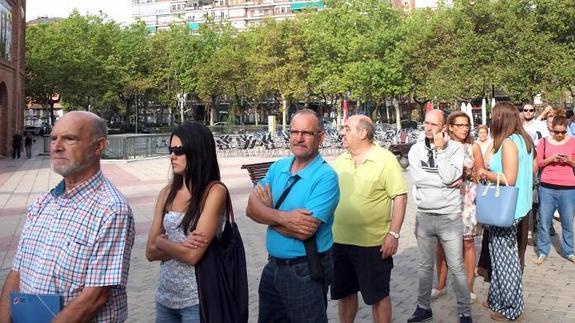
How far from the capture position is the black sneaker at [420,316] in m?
5.32

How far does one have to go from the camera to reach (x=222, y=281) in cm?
300

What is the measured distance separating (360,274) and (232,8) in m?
113

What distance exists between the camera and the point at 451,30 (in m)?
39.8

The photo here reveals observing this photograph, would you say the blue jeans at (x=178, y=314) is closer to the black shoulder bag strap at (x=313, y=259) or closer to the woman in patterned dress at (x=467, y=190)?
the black shoulder bag strap at (x=313, y=259)

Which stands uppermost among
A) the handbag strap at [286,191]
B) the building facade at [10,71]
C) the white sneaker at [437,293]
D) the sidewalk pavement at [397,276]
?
the building facade at [10,71]

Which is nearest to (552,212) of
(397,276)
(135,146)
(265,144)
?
(397,276)

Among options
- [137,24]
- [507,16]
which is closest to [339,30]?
[507,16]

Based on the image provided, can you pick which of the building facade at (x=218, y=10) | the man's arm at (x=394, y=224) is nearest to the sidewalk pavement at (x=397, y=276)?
the man's arm at (x=394, y=224)

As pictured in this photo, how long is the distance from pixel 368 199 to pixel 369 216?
0.13 m

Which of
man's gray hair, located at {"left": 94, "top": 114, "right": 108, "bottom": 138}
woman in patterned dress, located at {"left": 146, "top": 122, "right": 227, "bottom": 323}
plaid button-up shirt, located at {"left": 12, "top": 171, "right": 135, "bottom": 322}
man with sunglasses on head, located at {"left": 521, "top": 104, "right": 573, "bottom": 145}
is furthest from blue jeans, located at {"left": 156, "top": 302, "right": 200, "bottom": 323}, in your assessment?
man with sunglasses on head, located at {"left": 521, "top": 104, "right": 573, "bottom": 145}

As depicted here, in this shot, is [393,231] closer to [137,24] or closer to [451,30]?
[451,30]

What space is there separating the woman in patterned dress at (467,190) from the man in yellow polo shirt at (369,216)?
0.96 meters

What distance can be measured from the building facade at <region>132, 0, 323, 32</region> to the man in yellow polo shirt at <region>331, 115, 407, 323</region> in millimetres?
96982

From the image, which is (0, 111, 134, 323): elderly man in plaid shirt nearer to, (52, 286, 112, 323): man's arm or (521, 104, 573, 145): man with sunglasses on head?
(52, 286, 112, 323): man's arm
